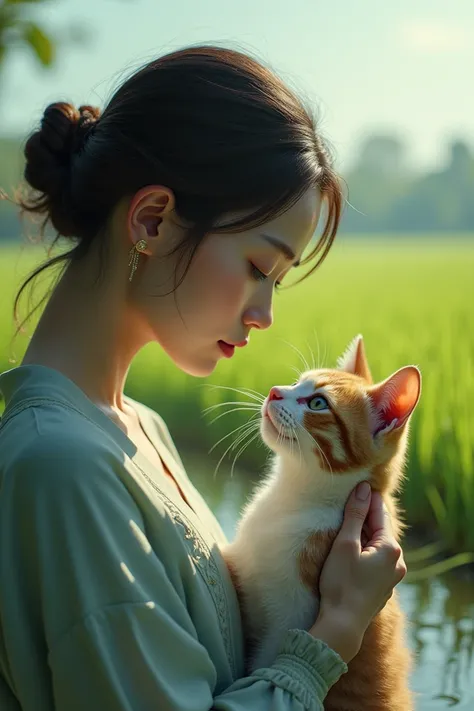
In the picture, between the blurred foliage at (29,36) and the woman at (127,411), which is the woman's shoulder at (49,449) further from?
the blurred foliage at (29,36)

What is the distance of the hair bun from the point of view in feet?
4.25

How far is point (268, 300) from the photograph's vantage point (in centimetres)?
128

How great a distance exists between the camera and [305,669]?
1.07m

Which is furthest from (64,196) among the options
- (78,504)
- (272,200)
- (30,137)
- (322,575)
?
(322,575)

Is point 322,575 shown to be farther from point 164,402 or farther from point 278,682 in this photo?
point 164,402

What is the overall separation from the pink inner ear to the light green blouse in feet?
1.70

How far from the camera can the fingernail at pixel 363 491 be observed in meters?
1.41

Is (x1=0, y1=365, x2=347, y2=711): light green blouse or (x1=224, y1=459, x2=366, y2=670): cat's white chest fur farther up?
(x1=0, y1=365, x2=347, y2=711): light green blouse

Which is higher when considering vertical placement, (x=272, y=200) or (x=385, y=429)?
(x=272, y=200)

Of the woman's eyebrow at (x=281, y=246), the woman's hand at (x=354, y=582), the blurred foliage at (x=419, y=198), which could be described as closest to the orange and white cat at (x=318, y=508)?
the woman's hand at (x=354, y=582)

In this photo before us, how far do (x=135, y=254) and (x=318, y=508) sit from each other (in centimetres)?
54

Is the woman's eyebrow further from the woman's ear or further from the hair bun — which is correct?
the hair bun

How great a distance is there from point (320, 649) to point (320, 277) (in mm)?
7491

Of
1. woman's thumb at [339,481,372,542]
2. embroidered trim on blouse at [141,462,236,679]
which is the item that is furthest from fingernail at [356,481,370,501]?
embroidered trim on blouse at [141,462,236,679]
